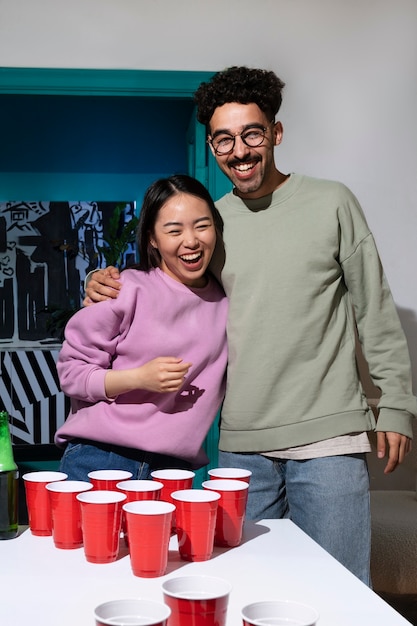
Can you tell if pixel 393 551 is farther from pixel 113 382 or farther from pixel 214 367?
pixel 113 382

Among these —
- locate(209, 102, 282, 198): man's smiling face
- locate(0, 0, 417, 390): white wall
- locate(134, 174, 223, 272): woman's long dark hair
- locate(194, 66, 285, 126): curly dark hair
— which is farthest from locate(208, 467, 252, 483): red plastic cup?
locate(0, 0, 417, 390): white wall

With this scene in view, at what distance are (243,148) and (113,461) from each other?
79 cm

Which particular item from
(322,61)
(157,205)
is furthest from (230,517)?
(322,61)

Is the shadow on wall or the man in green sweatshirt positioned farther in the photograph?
the shadow on wall

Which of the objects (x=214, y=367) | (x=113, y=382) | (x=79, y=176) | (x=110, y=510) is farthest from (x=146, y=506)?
(x=79, y=176)

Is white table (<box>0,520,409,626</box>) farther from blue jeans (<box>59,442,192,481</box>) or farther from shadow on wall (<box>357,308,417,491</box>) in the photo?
shadow on wall (<box>357,308,417,491</box>)

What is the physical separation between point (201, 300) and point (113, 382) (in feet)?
1.14

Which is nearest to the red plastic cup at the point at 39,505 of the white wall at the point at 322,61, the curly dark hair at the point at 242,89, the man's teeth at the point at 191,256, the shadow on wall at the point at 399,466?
the man's teeth at the point at 191,256

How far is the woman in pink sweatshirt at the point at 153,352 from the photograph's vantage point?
168cm

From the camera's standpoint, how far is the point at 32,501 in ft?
4.48

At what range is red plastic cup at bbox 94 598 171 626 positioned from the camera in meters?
0.80

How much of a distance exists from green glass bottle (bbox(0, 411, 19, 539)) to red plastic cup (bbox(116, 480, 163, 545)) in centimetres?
20

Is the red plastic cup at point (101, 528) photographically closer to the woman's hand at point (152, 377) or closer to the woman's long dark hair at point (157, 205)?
the woman's hand at point (152, 377)

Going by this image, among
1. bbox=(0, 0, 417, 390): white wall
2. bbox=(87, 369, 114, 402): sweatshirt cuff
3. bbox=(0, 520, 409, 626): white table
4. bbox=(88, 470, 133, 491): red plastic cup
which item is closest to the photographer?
bbox=(0, 520, 409, 626): white table
